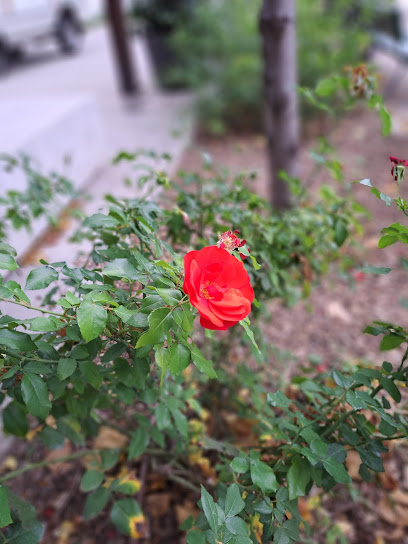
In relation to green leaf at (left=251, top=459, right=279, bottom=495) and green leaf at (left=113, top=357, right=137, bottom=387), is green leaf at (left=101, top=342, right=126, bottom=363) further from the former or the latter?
green leaf at (left=251, top=459, right=279, bottom=495)

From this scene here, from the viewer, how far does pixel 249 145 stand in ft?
15.5

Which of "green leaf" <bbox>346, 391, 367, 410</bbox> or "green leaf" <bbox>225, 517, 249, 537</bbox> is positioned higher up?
"green leaf" <bbox>346, 391, 367, 410</bbox>

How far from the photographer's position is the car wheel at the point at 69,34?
10.1 m

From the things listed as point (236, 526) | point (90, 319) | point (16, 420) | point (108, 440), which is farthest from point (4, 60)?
point (236, 526)

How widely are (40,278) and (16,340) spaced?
124 millimetres

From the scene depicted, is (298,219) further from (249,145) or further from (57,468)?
(249,145)

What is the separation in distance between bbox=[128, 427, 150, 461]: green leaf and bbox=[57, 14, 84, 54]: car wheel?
10877 millimetres

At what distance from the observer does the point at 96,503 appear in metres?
1.18

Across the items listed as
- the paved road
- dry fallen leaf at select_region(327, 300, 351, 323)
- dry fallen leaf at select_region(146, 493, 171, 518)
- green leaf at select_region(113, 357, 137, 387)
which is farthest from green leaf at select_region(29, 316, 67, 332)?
the paved road

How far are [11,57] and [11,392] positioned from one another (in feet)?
34.3

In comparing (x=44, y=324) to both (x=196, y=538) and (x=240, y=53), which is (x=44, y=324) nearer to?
(x=196, y=538)

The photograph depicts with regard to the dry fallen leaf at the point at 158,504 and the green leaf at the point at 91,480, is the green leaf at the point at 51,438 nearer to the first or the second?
the green leaf at the point at 91,480

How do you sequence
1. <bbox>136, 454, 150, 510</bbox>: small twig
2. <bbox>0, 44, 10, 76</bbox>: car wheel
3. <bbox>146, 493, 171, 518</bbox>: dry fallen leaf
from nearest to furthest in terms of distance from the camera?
<bbox>136, 454, 150, 510</bbox>: small twig, <bbox>146, 493, 171, 518</bbox>: dry fallen leaf, <bbox>0, 44, 10, 76</bbox>: car wheel

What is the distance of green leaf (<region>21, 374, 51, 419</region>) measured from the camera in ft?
2.77
